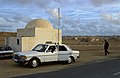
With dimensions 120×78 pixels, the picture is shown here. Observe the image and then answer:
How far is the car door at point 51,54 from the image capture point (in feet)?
66.4

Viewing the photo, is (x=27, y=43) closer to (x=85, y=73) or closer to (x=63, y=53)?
(x=63, y=53)

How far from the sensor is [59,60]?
21.3m

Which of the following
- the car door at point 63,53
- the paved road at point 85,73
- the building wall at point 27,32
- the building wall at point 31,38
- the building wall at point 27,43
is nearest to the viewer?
the paved road at point 85,73

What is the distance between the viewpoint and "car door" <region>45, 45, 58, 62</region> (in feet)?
66.4

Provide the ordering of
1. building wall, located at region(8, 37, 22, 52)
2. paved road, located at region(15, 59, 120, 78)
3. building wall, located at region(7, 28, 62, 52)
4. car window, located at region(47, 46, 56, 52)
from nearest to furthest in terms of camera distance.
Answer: paved road, located at region(15, 59, 120, 78) → car window, located at region(47, 46, 56, 52) → building wall, located at region(7, 28, 62, 52) → building wall, located at region(8, 37, 22, 52)

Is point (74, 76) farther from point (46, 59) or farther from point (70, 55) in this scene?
point (70, 55)

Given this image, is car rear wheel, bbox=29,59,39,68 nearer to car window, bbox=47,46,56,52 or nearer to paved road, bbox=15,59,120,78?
car window, bbox=47,46,56,52

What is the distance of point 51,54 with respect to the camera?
20.5 m

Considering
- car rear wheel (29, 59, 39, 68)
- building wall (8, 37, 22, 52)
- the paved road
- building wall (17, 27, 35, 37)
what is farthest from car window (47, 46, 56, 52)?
building wall (17, 27, 35, 37)

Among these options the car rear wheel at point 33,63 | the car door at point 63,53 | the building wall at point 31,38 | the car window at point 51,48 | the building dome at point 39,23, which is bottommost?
the car rear wheel at point 33,63

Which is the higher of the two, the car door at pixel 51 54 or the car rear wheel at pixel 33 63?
the car door at pixel 51 54

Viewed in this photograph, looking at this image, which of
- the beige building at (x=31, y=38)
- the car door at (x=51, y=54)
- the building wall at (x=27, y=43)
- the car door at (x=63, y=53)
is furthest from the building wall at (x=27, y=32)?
the car door at (x=51, y=54)

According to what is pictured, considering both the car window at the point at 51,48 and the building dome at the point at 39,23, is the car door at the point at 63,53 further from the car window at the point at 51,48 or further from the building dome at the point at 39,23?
the building dome at the point at 39,23

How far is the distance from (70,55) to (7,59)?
275 inches
